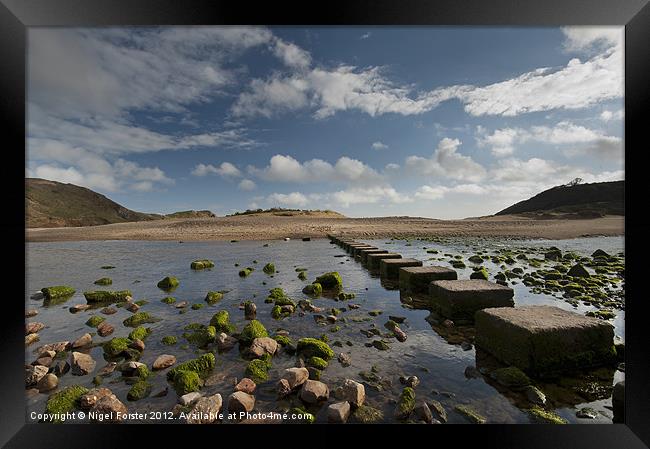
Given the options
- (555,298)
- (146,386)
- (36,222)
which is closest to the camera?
(146,386)

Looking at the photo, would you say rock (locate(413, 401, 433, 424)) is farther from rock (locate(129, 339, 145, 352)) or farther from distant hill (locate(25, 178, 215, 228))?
distant hill (locate(25, 178, 215, 228))

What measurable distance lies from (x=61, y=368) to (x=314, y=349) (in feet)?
10.4

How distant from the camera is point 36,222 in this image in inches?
2045

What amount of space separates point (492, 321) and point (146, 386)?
4.24m

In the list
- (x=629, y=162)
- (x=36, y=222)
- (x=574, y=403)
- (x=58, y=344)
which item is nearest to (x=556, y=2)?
(x=629, y=162)

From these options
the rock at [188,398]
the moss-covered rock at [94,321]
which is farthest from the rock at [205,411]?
the moss-covered rock at [94,321]

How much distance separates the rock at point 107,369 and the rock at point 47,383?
0.40 m

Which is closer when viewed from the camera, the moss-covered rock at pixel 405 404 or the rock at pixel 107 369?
the moss-covered rock at pixel 405 404

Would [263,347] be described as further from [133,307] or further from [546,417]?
[133,307]

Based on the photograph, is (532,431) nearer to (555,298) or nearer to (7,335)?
(7,335)

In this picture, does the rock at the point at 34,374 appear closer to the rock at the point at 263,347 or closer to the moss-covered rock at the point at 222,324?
the moss-covered rock at the point at 222,324

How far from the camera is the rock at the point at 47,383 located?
3.12 meters

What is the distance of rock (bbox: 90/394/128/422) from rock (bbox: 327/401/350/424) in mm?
2024

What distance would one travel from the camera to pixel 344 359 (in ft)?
11.6
